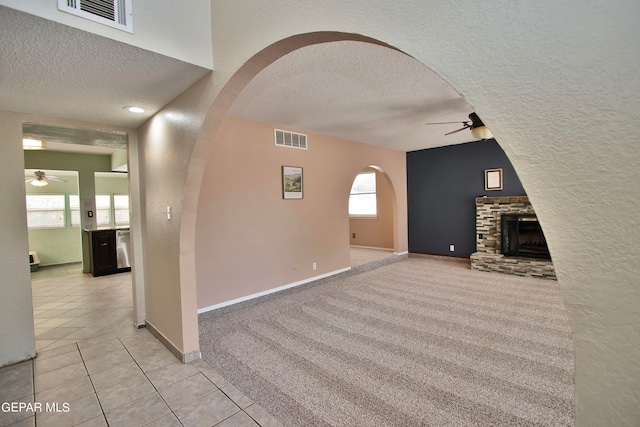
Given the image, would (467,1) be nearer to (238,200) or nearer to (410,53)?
(410,53)

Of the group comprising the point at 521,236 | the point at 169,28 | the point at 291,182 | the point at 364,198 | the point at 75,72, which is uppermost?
the point at 169,28

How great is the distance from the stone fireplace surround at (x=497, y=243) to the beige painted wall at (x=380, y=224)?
2.01 meters

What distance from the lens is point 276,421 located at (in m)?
1.80

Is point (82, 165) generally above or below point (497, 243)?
above

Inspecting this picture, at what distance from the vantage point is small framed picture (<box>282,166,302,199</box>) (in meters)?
4.35

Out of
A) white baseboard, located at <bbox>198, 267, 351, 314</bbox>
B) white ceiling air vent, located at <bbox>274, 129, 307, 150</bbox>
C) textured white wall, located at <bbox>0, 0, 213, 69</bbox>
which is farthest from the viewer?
white ceiling air vent, located at <bbox>274, 129, 307, 150</bbox>

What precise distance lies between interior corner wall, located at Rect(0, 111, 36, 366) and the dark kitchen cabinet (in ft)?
11.5

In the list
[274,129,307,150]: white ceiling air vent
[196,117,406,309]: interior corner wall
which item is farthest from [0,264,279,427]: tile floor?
[274,129,307,150]: white ceiling air vent

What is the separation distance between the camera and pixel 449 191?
6.38 m

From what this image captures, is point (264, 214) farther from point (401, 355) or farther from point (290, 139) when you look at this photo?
point (401, 355)

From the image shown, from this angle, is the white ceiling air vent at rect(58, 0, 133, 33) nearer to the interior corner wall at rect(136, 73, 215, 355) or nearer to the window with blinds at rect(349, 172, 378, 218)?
the interior corner wall at rect(136, 73, 215, 355)

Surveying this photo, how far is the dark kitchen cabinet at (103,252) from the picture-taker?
578cm

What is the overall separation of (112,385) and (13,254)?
5.13 feet

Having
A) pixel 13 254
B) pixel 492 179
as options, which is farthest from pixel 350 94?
pixel 492 179
